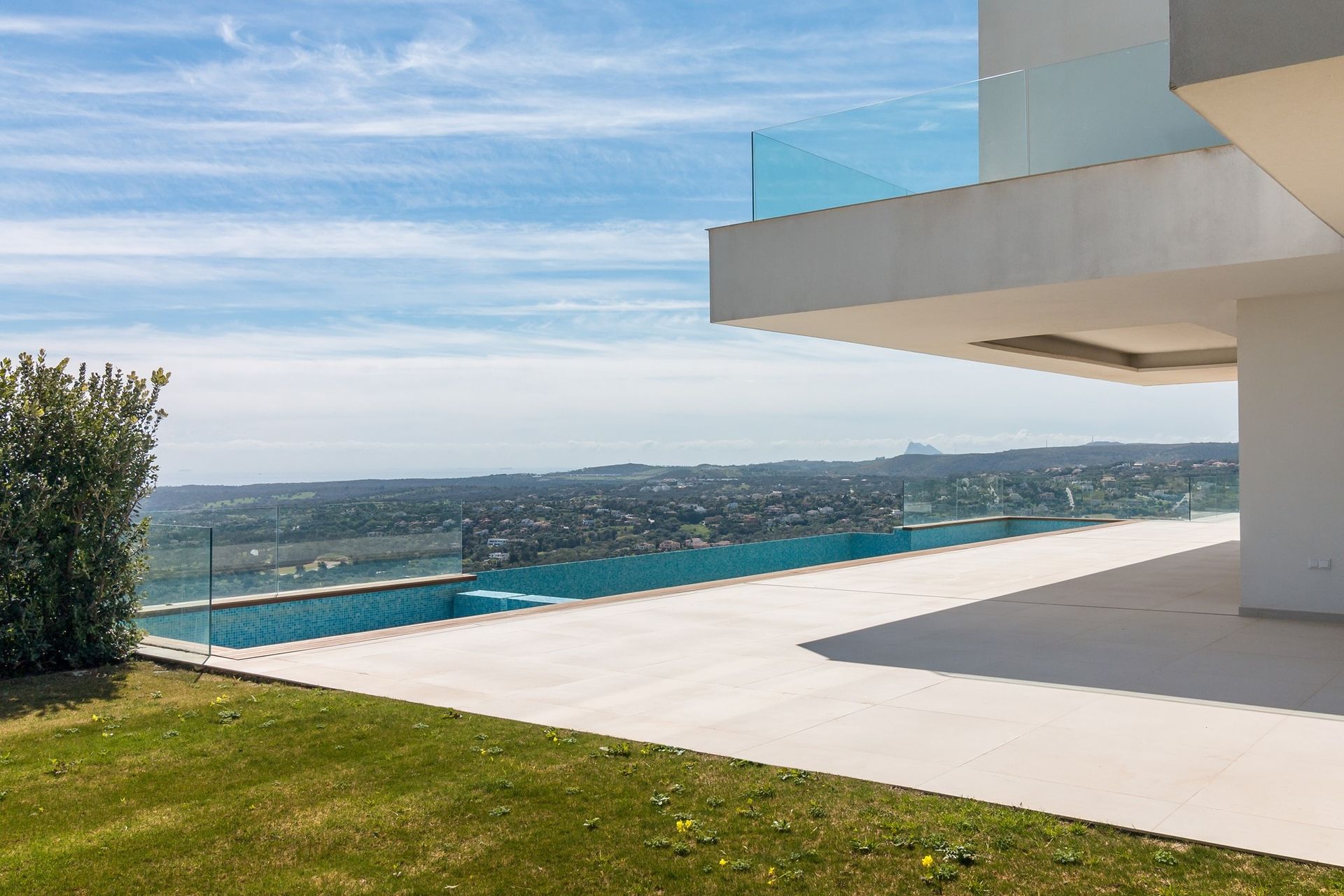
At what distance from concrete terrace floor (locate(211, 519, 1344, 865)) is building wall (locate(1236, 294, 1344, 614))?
1.48 feet

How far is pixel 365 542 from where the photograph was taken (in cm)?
1289

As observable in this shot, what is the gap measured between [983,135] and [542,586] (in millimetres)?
9742

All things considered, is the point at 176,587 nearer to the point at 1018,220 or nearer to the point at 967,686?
the point at 967,686

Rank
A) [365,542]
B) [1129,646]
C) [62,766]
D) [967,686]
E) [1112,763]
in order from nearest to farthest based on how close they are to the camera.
→ [1112,763] < [62,766] < [967,686] < [1129,646] < [365,542]

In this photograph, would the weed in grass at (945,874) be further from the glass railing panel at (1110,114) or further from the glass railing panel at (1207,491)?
the glass railing panel at (1207,491)

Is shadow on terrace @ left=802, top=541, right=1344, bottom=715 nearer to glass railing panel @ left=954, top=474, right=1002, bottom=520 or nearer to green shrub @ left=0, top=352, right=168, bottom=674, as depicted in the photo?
green shrub @ left=0, top=352, right=168, bottom=674

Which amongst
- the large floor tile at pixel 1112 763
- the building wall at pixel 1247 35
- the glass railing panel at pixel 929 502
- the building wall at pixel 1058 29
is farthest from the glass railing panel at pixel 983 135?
the glass railing panel at pixel 929 502

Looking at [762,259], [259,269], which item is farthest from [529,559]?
[259,269]

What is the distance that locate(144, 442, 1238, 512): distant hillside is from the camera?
2059 cm

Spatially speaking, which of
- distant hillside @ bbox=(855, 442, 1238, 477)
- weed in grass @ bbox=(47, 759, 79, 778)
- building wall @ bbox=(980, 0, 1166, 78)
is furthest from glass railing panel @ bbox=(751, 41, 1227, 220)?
distant hillside @ bbox=(855, 442, 1238, 477)

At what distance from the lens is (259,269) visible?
34.8m

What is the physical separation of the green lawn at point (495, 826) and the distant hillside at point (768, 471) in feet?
26.1

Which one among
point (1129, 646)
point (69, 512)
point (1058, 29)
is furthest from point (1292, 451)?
point (69, 512)

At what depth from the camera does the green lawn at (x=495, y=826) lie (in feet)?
13.7
